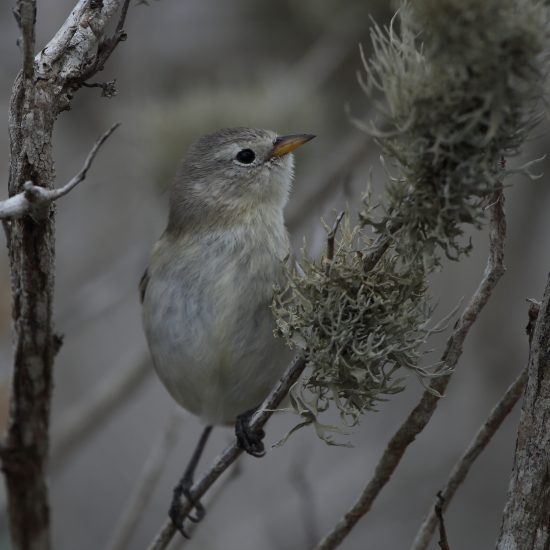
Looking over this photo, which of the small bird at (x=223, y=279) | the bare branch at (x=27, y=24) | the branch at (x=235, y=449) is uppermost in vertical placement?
the small bird at (x=223, y=279)

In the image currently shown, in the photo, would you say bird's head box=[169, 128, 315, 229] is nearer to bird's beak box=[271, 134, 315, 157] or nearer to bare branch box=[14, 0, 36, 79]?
bird's beak box=[271, 134, 315, 157]

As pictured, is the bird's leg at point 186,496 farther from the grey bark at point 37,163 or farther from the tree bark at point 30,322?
the grey bark at point 37,163

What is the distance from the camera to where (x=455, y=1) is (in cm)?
155

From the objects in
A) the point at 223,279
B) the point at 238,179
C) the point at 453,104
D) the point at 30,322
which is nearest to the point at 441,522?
the point at 453,104

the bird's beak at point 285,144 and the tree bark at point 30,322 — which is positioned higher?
the bird's beak at point 285,144

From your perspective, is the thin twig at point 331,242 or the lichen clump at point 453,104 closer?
the lichen clump at point 453,104

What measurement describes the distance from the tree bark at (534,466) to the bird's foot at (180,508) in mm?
1183

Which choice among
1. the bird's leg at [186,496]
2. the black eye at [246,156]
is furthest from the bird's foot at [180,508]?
the black eye at [246,156]

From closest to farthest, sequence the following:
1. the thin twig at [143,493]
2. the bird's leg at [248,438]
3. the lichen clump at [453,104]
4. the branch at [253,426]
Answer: the lichen clump at [453,104] → the branch at [253,426] → the bird's leg at [248,438] → the thin twig at [143,493]

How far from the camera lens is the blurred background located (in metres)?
4.88

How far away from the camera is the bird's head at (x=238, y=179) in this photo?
349 cm

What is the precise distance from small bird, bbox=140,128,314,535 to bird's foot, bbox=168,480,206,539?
0.02 metres

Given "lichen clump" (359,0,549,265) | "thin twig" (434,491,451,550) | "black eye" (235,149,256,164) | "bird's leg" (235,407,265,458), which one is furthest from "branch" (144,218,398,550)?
"black eye" (235,149,256,164)

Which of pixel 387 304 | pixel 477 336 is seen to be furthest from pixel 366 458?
pixel 387 304
